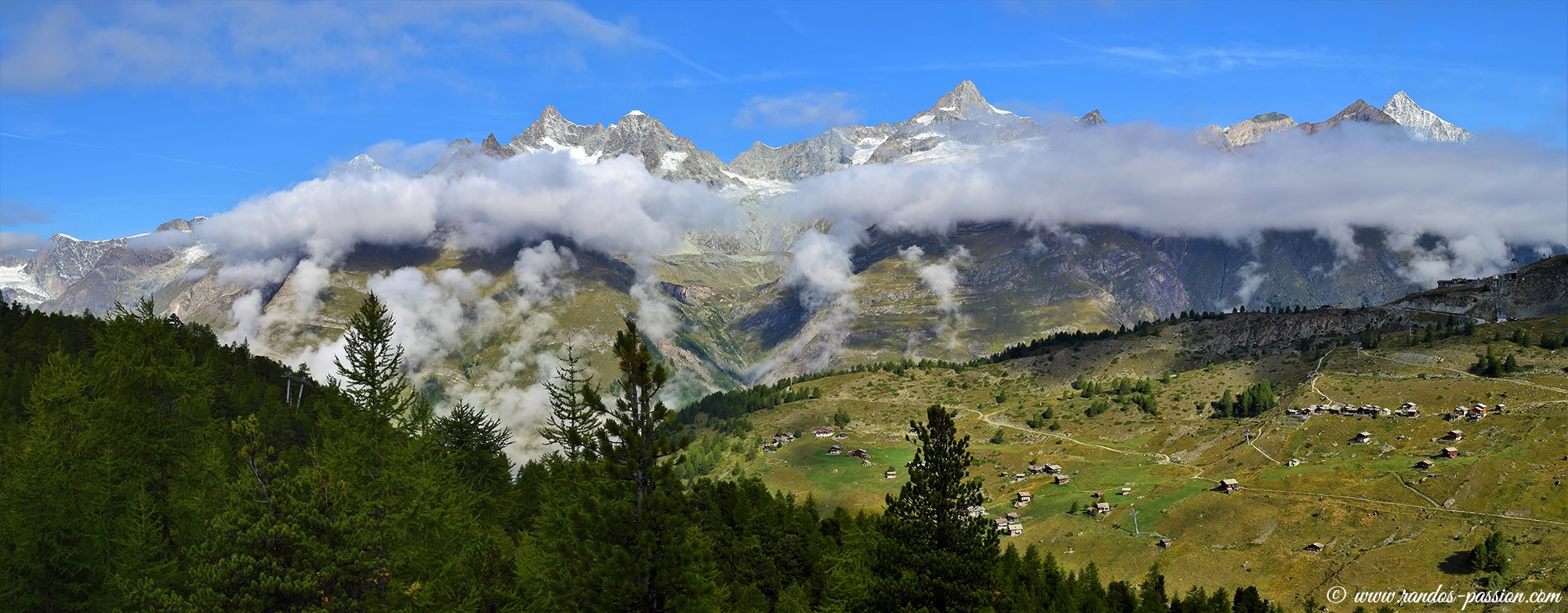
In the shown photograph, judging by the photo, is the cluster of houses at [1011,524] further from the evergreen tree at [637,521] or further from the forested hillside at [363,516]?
the evergreen tree at [637,521]

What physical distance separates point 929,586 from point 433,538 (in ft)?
110

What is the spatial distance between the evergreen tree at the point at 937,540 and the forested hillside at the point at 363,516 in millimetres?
131

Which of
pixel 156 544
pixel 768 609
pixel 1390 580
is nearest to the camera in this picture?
pixel 156 544

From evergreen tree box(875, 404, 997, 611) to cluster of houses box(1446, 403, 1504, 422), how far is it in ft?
546

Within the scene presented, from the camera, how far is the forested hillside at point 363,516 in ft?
164

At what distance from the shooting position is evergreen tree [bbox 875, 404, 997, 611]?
5959cm

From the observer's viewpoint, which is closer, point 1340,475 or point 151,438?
point 151,438

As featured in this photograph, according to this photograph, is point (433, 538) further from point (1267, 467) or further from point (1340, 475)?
point (1267, 467)

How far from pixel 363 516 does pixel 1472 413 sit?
20574 centimetres

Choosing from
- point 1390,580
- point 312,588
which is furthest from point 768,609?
point 1390,580

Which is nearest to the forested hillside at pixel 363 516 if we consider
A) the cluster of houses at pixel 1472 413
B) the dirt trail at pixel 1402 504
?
the dirt trail at pixel 1402 504

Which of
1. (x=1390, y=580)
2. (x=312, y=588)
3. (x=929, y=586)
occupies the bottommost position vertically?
(x=1390, y=580)

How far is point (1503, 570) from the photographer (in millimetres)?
122000

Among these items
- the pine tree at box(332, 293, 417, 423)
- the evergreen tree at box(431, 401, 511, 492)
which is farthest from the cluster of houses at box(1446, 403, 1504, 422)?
the pine tree at box(332, 293, 417, 423)
